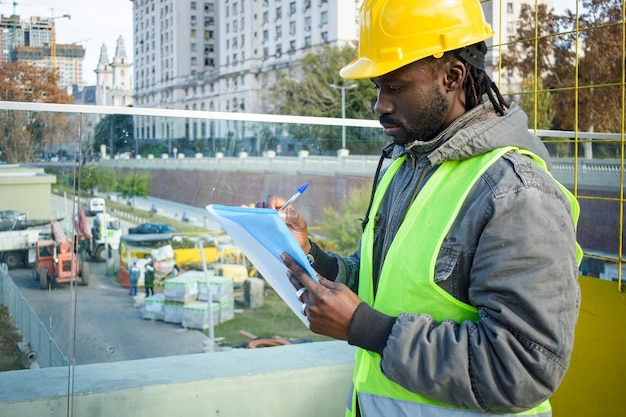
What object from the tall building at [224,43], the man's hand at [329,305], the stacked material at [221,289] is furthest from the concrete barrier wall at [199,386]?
the tall building at [224,43]

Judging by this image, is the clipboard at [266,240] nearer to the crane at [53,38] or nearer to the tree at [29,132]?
Result: the tree at [29,132]

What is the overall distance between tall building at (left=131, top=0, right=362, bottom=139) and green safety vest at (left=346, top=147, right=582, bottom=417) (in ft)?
219

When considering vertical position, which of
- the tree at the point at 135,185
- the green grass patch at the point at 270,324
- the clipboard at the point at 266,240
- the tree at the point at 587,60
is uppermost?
the tree at the point at 587,60

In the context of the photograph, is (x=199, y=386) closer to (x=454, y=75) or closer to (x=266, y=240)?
(x=266, y=240)

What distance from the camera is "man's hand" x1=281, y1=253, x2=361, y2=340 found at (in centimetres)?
153

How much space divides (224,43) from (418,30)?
334 feet

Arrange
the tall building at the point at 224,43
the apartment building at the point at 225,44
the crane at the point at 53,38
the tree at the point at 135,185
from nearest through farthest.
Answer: the tree at the point at 135,185 < the crane at the point at 53,38 < the apartment building at the point at 225,44 < the tall building at the point at 224,43

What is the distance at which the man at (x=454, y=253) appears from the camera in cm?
141

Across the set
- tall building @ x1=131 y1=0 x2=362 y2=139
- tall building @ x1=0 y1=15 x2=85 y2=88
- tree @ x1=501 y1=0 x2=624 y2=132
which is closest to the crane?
tall building @ x1=0 y1=15 x2=85 y2=88

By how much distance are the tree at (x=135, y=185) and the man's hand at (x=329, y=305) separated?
2.12 m

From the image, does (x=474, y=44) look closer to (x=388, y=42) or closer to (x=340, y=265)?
(x=388, y=42)

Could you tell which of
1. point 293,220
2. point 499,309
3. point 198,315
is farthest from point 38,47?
point 499,309

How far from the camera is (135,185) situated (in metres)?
3.56

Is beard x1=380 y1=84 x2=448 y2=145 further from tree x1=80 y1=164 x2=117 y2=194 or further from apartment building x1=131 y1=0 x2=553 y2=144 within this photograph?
apartment building x1=131 y1=0 x2=553 y2=144
